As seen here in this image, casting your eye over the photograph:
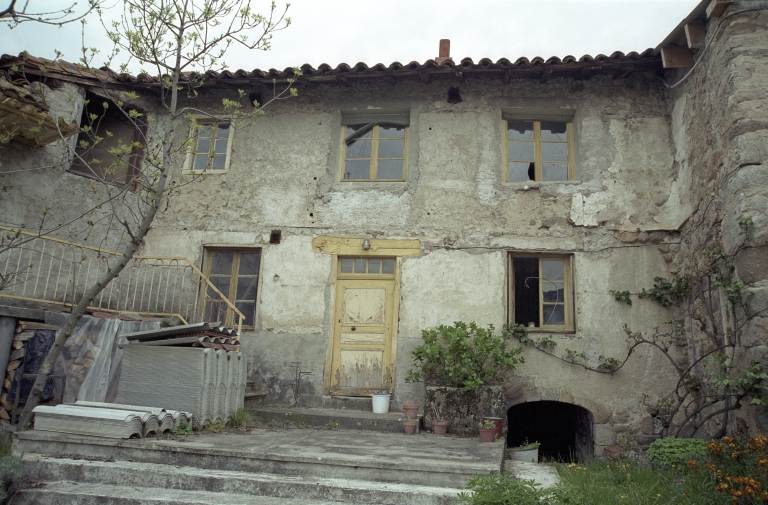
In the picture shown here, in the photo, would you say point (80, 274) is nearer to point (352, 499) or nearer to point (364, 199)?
point (364, 199)

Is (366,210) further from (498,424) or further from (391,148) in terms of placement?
(498,424)

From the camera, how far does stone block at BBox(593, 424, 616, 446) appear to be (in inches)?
311

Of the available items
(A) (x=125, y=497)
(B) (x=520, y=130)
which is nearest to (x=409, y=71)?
(B) (x=520, y=130)

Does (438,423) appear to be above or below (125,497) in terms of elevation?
above

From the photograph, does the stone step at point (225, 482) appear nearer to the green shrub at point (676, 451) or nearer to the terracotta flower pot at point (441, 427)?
the terracotta flower pot at point (441, 427)

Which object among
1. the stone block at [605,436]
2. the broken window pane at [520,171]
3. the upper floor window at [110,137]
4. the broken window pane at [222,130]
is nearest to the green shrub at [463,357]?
the stone block at [605,436]

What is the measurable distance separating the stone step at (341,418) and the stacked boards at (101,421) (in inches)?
80.0

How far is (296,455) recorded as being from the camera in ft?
16.6

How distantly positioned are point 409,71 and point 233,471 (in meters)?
6.21

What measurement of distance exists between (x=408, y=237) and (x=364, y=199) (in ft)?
3.04

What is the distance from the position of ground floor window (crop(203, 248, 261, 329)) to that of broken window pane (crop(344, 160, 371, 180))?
187 cm

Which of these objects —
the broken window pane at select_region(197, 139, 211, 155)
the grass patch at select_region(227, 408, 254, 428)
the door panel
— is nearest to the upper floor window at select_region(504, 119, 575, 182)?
the door panel

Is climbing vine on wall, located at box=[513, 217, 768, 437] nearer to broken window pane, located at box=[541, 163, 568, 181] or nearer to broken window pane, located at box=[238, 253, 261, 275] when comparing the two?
broken window pane, located at box=[541, 163, 568, 181]

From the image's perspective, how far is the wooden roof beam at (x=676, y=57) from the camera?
8.00 m
